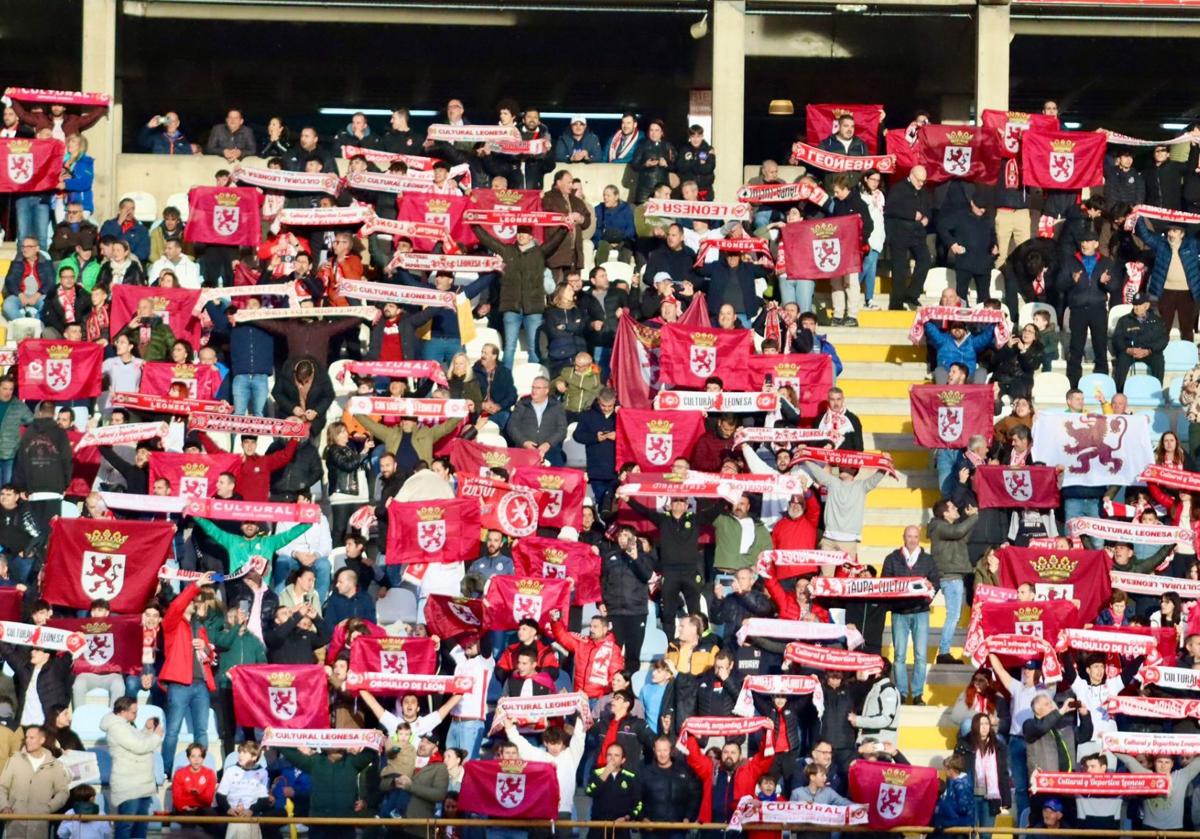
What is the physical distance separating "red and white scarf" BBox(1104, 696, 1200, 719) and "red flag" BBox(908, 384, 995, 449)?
173 inches

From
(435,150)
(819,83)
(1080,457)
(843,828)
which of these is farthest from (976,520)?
(819,83)

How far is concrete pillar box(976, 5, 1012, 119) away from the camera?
33.8 m

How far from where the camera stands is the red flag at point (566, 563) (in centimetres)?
2511

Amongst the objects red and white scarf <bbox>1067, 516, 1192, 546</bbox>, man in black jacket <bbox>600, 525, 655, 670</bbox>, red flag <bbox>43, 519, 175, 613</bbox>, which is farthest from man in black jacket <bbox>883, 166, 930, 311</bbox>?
red flag <bbox>43, 519, 175, 613</bbox>

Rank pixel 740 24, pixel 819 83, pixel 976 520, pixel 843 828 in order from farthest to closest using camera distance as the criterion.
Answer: pixel 819 83, pixel 740 24, pixel 976 520, pixel 843 828

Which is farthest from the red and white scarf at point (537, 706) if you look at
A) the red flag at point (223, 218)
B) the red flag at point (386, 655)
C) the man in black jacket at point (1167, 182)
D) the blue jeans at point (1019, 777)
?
the man in black jacket at point (1167, 182)

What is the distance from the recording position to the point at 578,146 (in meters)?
32.8

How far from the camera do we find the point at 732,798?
22.8 metres

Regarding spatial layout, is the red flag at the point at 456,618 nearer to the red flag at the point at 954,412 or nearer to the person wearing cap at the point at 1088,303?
the red flag at the point at 954,412

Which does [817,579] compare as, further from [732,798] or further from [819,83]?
[819,83]

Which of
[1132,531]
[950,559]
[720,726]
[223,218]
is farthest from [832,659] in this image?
[223,218]

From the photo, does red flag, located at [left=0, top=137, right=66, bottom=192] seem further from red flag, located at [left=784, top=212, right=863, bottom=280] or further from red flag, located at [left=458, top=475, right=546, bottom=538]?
red flag, located at [left=784, top=212, right=863, bottom=280]

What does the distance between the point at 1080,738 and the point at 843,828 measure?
2745mm

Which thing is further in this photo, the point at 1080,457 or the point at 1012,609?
the point at 1080,457
